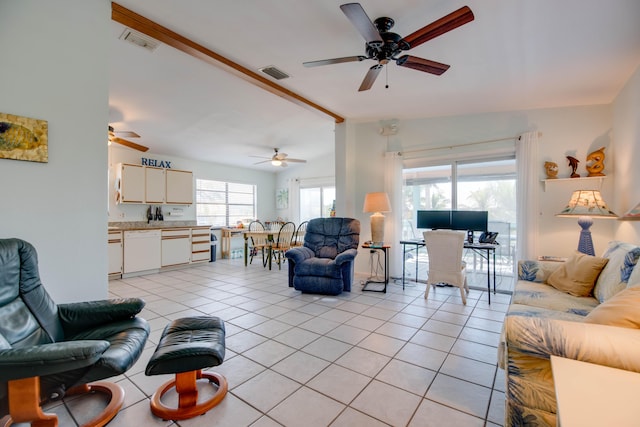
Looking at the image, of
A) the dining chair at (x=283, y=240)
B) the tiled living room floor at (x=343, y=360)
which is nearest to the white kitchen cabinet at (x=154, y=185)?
the tiled living room floor at (x=343, y=360)

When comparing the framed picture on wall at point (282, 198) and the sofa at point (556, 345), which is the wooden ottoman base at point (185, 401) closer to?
the sofa at point (556, 345)

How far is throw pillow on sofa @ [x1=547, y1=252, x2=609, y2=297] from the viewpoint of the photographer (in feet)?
7.61

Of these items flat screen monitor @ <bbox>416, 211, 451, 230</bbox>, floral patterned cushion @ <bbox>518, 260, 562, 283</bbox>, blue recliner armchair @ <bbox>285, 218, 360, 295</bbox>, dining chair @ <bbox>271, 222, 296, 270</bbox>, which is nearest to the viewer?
floral patterned cushion @ <bbox>518, 260, 562, 283</bbox>

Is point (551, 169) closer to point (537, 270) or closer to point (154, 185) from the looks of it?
point (537, 270)

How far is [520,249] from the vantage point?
12.3 ft

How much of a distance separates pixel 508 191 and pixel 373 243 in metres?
2.01

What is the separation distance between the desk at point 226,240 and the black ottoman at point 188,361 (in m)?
5.22

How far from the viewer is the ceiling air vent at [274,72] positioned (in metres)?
3.19

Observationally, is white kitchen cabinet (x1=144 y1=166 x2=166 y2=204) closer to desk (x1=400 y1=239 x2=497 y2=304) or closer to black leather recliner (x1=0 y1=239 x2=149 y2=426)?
black leather recliner (x1=0 y1=239 x2=149 y2=426)

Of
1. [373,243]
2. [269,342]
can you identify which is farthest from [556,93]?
[269,342]

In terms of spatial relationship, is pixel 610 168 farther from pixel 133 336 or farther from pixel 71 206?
pixel 71 206

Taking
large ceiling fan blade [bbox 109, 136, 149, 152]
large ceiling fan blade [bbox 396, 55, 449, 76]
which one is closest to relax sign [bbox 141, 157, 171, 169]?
large ceiling fan blade [bbox 109, 136, 149, 152]

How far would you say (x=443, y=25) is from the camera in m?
1.98

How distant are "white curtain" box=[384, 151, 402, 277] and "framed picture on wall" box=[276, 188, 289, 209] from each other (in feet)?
14.0
